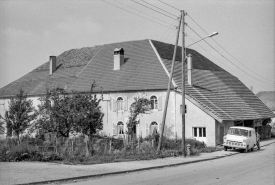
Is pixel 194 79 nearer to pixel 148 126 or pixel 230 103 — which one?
pixel 230 103

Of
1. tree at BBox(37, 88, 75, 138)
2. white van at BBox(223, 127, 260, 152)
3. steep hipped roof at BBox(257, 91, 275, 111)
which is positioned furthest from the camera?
steep hipped roof at BBox(257, 91, 275, 111)

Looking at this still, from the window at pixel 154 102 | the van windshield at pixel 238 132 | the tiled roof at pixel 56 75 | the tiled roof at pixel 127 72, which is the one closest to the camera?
Answer: the van windshield at pixel 238 132

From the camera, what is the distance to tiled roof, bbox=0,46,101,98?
44.7 metres

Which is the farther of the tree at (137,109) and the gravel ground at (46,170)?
the tree at (137,109)

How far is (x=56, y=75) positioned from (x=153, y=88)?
15.8 metres

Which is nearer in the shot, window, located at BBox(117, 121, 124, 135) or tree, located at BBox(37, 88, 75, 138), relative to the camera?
tree, located at BBox(37, 88, 75, 138)

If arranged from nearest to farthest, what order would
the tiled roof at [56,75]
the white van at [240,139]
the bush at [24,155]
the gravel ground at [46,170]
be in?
the gravel ground at [46,170] → the bush at [24,155] → the white van at [240,139] → the tiled roof at [56,75]

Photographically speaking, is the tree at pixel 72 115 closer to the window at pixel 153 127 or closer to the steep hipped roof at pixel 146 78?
the steep hipped roof at pixel 146 78

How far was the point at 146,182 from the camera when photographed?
13.5 metres

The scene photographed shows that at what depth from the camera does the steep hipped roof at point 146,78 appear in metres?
37.2

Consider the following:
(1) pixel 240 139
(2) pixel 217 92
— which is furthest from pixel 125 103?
(1) pixel 240 139

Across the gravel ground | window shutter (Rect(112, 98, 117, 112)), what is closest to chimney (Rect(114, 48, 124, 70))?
window shutter (Rect(112, 98, 117, 112))

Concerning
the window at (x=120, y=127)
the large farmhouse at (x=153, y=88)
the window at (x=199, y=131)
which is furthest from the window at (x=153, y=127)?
the window at (x=199, y=131)

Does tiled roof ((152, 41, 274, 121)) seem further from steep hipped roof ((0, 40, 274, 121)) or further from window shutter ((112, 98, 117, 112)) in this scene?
window shutter ((112, 98, 117, 112))
